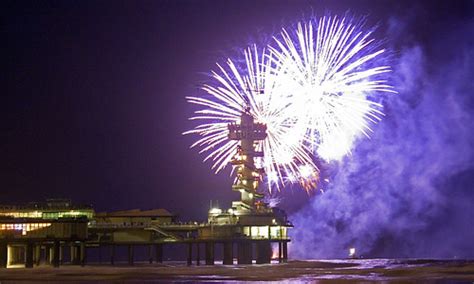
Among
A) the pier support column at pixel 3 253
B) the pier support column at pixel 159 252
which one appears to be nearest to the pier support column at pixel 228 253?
the pier support column at pixel 159 252

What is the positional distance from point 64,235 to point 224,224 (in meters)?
21.5

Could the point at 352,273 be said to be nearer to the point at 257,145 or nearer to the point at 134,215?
the point at 257,145

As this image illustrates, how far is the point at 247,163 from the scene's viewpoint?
110 metres

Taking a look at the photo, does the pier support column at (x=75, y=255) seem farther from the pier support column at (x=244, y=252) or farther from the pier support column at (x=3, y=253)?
the pier support column at (x=244, y=252)

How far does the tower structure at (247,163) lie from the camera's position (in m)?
108

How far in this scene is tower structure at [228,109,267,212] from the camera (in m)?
108

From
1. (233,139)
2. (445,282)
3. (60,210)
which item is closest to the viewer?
(445,282)

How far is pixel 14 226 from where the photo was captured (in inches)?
3969

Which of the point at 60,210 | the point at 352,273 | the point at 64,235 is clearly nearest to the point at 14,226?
the point at 64,235

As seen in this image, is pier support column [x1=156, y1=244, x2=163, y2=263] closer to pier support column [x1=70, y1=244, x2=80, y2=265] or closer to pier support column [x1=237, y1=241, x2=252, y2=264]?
pier support column [x1=70, y1=244, x2=80, y2=265]

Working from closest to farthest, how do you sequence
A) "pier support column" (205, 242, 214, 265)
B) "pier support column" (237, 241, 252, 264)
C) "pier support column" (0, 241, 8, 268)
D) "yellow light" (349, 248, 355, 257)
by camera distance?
"pier support column" (0, 241, 8, 268) → "pier support column" (237, 241, 252, 264) → "pier support column" (205, 242, 214, 265) → "yellow light" (349, 248, 355, 257)

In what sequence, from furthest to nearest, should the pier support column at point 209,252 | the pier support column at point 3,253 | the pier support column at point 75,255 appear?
the pier support column at point 75,255 < the pier support column at point 209,252 < the pier support column at point 3,253

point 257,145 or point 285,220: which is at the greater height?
point 257,145

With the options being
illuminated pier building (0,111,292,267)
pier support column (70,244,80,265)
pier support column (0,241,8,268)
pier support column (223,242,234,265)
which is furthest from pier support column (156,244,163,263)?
pier support column (0,241,8,268)
